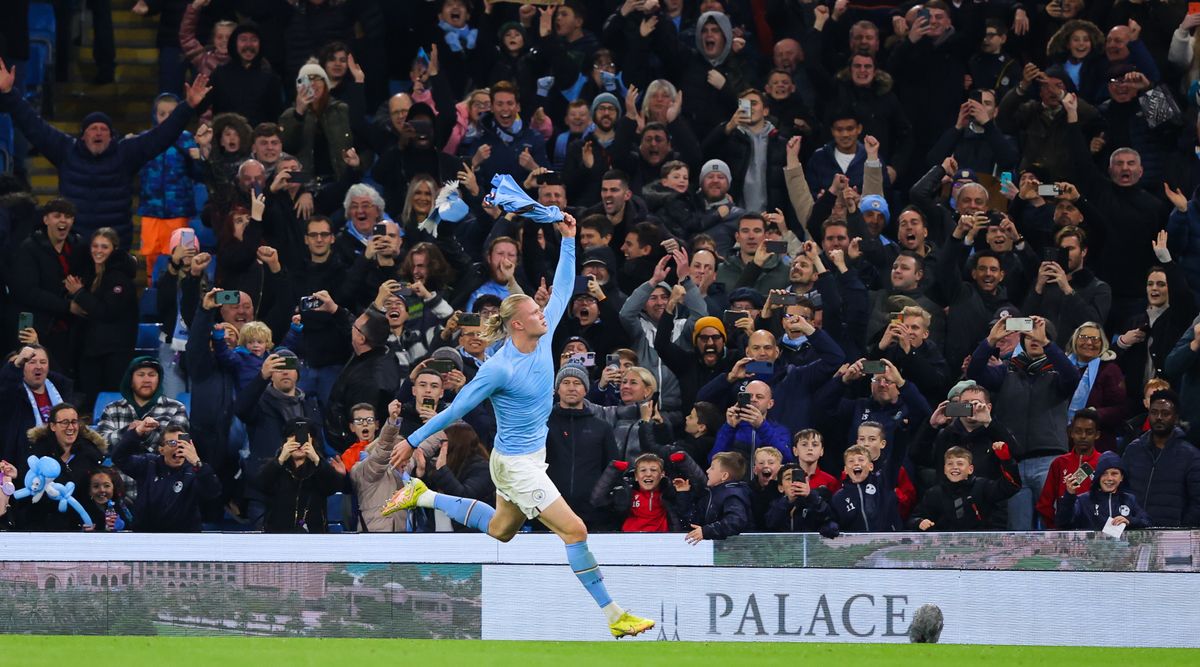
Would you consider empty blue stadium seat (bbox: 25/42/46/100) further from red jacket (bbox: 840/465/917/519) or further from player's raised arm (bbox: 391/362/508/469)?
player's raised arm (bbox: 391/362/508/469)

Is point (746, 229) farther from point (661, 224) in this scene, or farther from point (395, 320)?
point (395, 320)

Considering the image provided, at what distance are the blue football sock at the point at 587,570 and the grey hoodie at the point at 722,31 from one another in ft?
28.8

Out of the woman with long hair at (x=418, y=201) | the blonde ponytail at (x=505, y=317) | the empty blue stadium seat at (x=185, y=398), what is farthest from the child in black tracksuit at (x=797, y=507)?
the empty blue stadium seat at (x=185, y=398)

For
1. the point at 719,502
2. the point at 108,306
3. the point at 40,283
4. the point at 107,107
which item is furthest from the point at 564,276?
the point at 107,107

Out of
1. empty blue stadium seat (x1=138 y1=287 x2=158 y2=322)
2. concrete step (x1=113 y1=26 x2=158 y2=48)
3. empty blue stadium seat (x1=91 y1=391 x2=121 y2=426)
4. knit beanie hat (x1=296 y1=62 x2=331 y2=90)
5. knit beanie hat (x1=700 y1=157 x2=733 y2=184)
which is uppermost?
concrete step (x1=113 y1=26 x2=158 y2=48)

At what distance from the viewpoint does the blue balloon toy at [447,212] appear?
57.5 feet

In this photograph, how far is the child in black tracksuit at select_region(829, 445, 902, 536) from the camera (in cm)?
1466

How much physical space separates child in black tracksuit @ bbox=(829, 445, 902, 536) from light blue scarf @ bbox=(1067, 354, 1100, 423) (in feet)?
8.01

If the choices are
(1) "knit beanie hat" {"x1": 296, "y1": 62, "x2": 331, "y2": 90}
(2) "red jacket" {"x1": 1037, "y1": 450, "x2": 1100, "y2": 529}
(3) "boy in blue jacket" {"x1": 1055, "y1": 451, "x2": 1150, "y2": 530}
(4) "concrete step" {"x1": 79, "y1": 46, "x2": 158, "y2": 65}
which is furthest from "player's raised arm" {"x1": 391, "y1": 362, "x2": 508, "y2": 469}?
(4) "concrete step" {"x1": 79, "y1": 46, "x2": 158, "y2": 65}

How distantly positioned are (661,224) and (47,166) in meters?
8.07

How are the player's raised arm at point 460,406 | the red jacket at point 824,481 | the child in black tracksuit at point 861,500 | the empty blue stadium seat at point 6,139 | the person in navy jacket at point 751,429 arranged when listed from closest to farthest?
the player's raised arm at point 460,406
the child in black tracksuit at point 861,500
the red jacket at point 824,481
the person in navy jacket at point 751,429
the empty blue stadium seat at point 6,139

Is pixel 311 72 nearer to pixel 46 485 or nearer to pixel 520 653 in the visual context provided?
pixel 46 485

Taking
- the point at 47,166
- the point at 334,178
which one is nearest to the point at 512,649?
the point at 334,178

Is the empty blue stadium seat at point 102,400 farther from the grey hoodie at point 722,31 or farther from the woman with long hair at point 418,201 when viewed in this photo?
the grey hoodie at point 722,31
